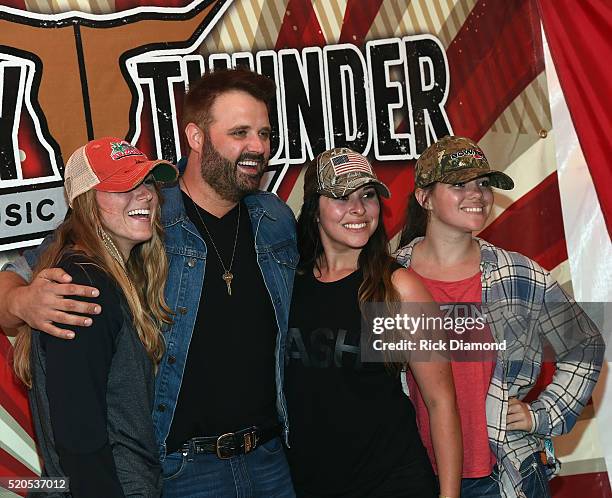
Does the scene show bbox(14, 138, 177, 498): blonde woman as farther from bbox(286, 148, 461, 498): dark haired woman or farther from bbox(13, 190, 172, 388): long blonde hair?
bbox(286, 148, 461, 498): dark haired woman

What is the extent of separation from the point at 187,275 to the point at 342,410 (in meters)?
0.51

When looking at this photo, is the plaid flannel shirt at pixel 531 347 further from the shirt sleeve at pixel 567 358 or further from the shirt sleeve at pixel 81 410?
the shirt sleeve at pixel 81 410

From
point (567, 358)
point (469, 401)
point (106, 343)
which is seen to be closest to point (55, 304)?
point (106, 343)

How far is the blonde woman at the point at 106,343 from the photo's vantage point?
5.12 ft

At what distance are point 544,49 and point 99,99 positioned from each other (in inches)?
62.5

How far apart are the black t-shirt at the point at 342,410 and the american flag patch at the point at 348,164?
271 mm

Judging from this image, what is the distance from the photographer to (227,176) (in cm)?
217

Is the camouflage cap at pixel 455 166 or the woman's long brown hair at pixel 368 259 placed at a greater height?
the camouflage cap at pixel 455 166

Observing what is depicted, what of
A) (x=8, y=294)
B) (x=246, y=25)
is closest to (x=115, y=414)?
(x=8, y=294)

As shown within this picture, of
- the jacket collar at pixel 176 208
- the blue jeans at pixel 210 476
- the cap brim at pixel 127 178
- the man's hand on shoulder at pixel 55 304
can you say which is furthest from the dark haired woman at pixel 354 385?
the man's hand on shoulder at pixel 55 304

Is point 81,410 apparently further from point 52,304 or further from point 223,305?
point 223,305

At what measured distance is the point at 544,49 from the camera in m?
2.96

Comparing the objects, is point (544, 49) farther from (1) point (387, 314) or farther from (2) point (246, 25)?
(1) point (387, 314)

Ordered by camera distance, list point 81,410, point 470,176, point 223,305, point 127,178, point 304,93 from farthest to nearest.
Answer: point 304,93 → point 470,176 → point 223,305 → point 127,178 → point 81,410
